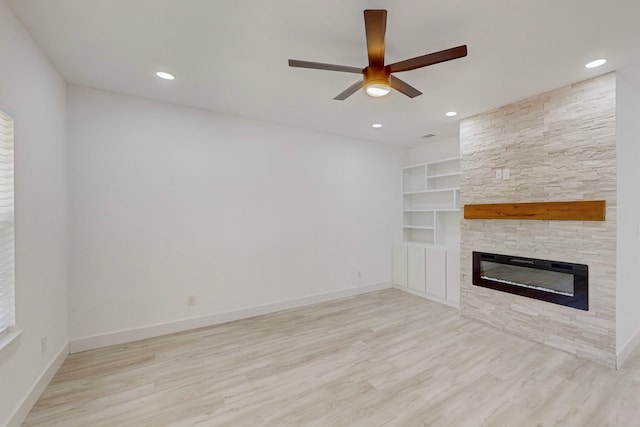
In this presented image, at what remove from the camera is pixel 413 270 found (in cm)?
481

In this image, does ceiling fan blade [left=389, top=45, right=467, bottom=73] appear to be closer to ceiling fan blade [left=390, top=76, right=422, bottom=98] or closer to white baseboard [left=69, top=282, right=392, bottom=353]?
ceiling fan blade [left=390, top=76, right=422, bottom=98]

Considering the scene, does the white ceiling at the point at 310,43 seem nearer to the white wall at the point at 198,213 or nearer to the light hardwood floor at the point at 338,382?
the white wall at the point at 198,213

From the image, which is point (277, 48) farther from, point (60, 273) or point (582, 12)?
point (60, 273)

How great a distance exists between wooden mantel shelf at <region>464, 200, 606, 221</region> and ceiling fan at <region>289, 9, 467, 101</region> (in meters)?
1.95

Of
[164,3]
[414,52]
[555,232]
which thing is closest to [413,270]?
[555,232]

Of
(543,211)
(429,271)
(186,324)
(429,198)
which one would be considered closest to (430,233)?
(429,198)

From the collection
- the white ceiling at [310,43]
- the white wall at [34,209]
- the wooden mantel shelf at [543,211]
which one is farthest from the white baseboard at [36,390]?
the wooden mantel shelf at [543,211]

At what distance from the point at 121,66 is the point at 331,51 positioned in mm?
1891

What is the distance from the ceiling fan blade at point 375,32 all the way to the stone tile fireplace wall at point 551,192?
2234 millimetres

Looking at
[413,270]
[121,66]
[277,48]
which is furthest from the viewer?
[413,270]

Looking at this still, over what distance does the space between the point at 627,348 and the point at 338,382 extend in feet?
9.61

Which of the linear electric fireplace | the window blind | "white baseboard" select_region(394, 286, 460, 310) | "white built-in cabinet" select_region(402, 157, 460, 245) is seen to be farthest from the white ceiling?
"white baseboard" select_region(394, 286, 460, 310)

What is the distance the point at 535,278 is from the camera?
307 centimetres

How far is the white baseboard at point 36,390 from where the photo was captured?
1.84 meters
